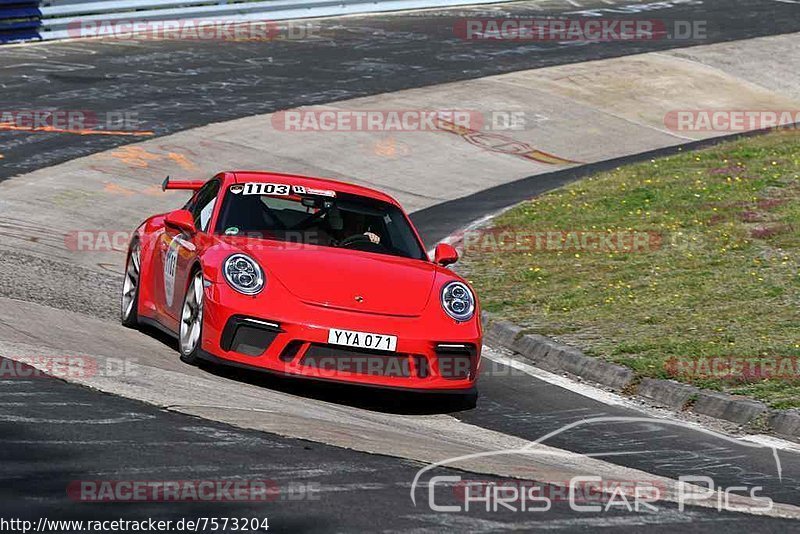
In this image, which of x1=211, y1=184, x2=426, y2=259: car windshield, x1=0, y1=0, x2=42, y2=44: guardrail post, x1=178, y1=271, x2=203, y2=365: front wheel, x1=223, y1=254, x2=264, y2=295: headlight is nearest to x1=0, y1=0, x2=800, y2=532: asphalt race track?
x1=178, y1=271, x2=203, y2=365: front wheel

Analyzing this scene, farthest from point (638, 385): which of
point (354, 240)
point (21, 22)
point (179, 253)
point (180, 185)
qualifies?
point (21, 22)

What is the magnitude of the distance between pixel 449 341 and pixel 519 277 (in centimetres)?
492

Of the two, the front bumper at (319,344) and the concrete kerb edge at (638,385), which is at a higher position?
the front bumper at (319,344)

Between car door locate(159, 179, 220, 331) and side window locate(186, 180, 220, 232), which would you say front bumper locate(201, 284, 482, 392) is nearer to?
car door locate(159, 179, 220, 331)

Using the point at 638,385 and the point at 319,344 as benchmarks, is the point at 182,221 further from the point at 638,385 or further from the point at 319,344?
the point at 638,385

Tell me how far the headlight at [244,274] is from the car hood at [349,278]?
8 cm

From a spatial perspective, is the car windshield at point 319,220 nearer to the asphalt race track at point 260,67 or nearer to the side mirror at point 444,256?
the side mirror at point 444,256

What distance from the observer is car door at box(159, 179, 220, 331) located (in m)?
9.60

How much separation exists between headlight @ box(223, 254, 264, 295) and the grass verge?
292 centimetres

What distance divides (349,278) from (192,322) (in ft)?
3.52

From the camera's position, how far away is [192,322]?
9.19 m

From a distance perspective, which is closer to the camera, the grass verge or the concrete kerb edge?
the concrete kerb edge

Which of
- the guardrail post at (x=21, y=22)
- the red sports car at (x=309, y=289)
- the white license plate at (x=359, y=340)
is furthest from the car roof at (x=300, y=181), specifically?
the guardrail post at (x=21, y=22)

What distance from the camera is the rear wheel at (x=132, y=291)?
10.7m
